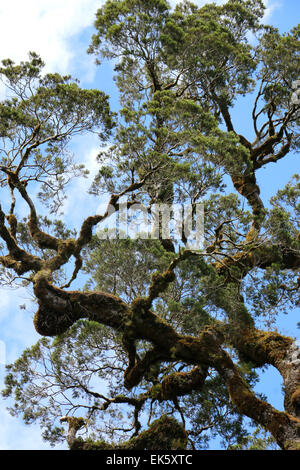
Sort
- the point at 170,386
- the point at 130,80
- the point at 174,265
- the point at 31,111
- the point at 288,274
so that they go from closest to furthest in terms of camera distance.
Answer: the point at 174,265
the point at 170,386
the point at 31,111
the point at 288,274
the point at 130,80

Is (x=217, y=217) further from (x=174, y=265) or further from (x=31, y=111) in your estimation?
(x=31, y=111)

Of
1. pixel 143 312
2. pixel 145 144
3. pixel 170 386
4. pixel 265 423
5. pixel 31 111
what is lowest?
pixel 265 423

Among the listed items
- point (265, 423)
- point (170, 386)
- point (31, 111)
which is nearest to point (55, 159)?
point (31, 111)

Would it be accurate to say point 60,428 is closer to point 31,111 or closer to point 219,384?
point 219,384

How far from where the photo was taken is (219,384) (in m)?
9.48

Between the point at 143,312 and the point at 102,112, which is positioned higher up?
the point at 102,112

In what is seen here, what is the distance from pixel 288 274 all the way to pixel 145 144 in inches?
151

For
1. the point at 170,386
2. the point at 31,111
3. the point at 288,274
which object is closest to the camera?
the point at 170,386

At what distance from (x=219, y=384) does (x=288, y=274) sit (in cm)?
262

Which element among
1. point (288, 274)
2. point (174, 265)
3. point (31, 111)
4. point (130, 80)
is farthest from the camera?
point (130, 80)

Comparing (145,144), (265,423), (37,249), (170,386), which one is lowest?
(265,423)

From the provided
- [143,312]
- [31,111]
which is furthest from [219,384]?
[31,111]

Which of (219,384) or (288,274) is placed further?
(288,274)

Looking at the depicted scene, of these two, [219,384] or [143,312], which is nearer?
[143,312]
